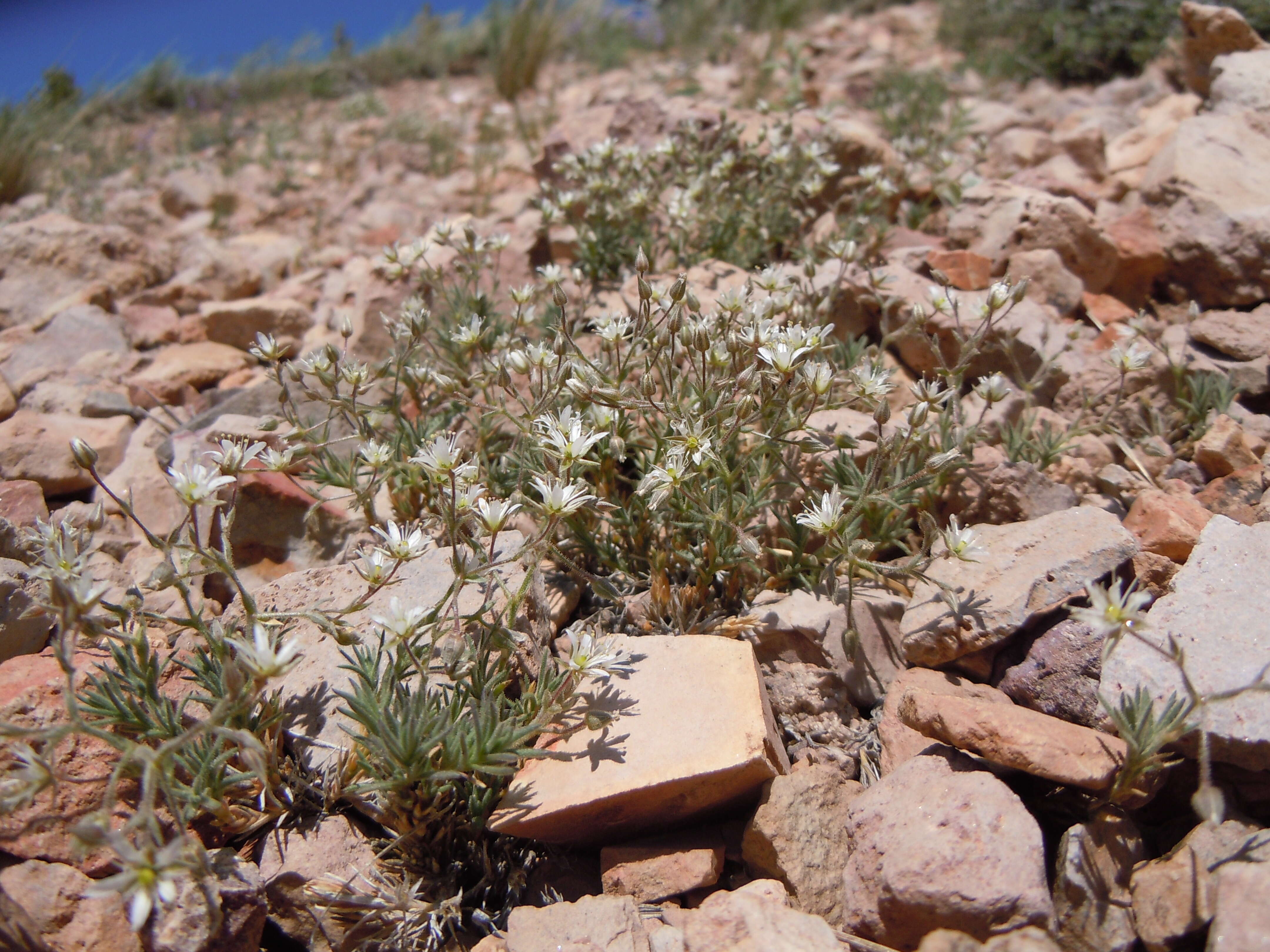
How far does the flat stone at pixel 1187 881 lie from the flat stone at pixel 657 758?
0.77 meters

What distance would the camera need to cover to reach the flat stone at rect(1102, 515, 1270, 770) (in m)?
1.69

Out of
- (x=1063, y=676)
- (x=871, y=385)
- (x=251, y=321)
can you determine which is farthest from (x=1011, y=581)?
(x=251, y=321)

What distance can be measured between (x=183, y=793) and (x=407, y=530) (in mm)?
1029

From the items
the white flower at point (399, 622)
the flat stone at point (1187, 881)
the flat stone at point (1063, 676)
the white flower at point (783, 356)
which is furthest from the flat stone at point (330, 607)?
the flat stone at point (1187, 881)

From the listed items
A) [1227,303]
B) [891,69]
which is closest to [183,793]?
[1227,303]

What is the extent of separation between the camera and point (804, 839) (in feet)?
5.96

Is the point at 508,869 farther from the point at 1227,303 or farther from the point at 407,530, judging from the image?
the point at 1227,303

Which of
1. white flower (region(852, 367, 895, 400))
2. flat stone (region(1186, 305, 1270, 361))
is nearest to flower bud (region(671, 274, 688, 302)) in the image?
white flower (region(852, 367, 895, 400))

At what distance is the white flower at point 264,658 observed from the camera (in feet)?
5.24

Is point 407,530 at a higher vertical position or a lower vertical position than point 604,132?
lower

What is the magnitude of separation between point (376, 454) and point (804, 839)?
1.57 metres

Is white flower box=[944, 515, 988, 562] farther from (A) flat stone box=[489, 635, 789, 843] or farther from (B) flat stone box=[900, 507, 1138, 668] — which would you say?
(A) flat stone box=[489, 635, 789, 843]

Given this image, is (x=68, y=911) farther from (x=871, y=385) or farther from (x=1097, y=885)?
(x=871, y=385)

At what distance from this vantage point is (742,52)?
7.58 metres
